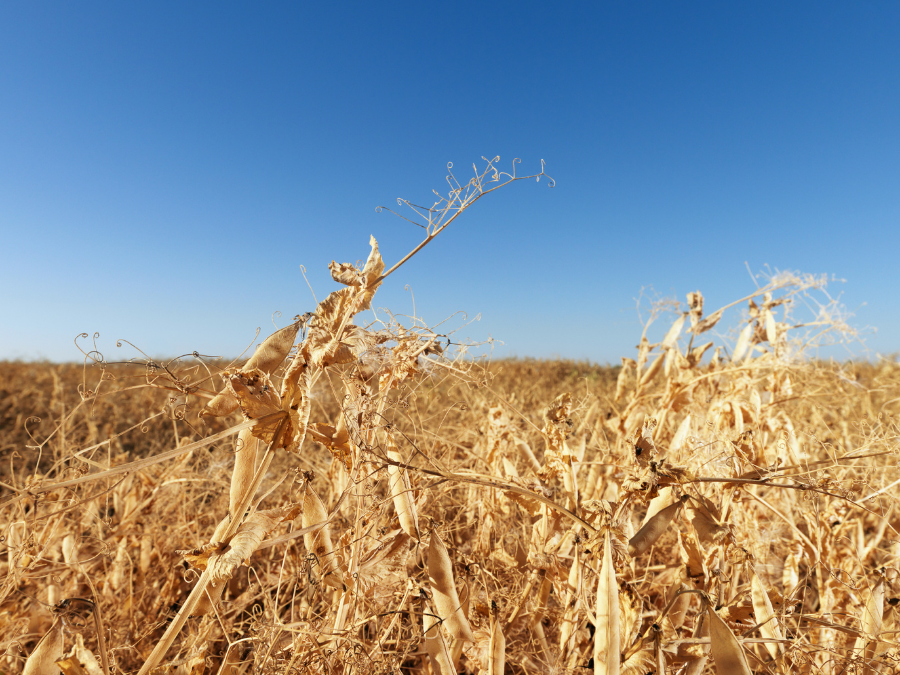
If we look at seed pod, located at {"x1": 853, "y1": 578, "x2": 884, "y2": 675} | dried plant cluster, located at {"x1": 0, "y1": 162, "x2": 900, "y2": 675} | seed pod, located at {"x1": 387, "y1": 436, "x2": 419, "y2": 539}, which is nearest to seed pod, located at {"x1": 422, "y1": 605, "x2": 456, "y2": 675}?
dried plant cluster, located at {"x1": 0, "y1": 162, "x2": 900, "y2": 675}

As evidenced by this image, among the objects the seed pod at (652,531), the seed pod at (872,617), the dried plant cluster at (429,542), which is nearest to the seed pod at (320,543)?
the dried plant cluster at (429,542)

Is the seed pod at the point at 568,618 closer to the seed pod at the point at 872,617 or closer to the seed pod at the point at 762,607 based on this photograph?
the seed pod at the point at 762,607

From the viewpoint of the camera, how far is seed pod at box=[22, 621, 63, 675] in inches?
35.1

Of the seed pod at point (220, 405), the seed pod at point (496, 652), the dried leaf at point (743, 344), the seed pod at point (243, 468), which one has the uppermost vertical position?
the dried leaf at point (743, 344)

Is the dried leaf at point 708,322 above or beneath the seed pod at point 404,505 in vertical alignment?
above

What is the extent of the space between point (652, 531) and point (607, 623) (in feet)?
0.68

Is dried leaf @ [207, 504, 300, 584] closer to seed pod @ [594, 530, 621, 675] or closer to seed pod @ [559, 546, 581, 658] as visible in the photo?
seed pod @ [594, 530, 621, 675]

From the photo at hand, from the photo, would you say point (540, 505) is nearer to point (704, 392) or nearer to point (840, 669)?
point (840, 669)

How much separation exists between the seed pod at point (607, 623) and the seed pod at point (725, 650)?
0.14 metres

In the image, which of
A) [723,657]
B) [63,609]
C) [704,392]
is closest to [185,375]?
[63,609]

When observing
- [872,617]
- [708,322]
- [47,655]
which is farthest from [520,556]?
[708,322]

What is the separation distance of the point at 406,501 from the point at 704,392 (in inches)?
61.9

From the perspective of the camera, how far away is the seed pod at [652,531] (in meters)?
0.91

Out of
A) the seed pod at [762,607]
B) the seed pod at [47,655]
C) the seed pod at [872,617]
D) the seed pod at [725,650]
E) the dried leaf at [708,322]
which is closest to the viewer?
the seed pod at [725,650]
